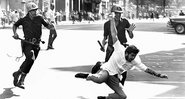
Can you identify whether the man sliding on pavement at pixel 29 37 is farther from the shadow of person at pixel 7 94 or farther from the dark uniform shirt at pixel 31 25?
the shadow of person at pixel 7 94

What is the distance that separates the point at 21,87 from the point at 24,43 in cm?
89

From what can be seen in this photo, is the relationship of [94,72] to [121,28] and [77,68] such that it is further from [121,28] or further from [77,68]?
[77,68]

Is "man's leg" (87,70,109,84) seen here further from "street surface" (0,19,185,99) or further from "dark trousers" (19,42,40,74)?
"dark trousers" (19,42,40,74)

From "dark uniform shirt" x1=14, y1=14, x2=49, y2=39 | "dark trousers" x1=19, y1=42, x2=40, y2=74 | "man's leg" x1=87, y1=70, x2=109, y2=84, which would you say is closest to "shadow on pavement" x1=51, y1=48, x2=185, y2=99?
"man's leg" x1=87, y1=70, x2=109, y2=84

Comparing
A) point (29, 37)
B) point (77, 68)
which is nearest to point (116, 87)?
point (29, 37)

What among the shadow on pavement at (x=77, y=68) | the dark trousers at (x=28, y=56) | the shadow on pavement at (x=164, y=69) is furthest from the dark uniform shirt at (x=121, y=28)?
the shadow on pavement at (x=77, y=68)

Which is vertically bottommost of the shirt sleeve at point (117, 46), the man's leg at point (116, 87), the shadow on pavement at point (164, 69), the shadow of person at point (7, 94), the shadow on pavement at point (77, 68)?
the shadow on pavement at point (164, 69)

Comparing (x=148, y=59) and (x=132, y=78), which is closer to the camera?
(x=132, y=78)

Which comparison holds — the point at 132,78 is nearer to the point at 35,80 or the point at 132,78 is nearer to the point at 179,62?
the point at 35,80

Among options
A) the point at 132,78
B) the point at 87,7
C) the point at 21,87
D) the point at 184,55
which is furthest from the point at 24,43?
the point at 87,7

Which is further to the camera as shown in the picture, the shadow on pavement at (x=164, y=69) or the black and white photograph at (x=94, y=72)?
the shadow on pavement at (x=164, y=69)

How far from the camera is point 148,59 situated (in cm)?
1509

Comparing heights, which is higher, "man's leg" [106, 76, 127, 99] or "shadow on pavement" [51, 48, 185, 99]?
"man's leg" [106, 76, 127, 99]

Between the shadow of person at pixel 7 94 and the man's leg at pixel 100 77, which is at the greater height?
the man's leg at pixel 100 77
